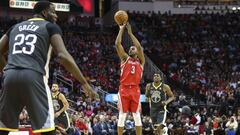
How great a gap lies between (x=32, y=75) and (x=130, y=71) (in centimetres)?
562

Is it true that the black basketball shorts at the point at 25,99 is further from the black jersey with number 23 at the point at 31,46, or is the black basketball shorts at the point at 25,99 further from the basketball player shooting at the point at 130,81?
the basketball player shooting at the point at 130,81

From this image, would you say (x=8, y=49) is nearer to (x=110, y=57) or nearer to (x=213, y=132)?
(x=213, y=132)

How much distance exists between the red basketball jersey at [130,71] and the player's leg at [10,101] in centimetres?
550

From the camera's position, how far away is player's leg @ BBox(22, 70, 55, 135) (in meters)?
4.68

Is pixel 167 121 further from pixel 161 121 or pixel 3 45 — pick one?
pixel 3 45

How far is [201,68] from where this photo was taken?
2884 centimetres

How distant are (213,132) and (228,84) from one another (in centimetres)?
856

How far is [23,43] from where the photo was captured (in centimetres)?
478

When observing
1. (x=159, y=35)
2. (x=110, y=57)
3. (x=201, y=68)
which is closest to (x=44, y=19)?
(x=110, y=57)

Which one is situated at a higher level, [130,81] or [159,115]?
[130,81]

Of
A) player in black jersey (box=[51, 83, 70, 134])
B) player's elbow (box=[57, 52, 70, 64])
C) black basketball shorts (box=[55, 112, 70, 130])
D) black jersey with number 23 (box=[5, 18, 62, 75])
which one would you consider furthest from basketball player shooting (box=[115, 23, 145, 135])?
player's elbow (box=[57, 52, 70, 64])

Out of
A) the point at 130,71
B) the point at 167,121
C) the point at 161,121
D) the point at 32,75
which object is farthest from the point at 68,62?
the point at 167,121

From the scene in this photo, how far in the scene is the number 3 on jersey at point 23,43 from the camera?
15.6 ft

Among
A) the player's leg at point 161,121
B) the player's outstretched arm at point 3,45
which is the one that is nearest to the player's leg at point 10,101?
the player's outstretched arm at point 3,45
